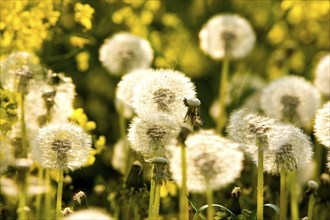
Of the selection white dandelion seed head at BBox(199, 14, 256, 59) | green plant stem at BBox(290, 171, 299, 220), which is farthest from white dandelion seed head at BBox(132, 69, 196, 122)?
white dandelion seed head at BBox(199, 14, 256, 59)

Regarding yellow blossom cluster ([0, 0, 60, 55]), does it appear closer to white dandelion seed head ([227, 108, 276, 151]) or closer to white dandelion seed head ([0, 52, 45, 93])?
Answer: white dandelion seed head ([0, 52, 45, 93])

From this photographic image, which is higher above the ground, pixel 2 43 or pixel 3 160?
pixel 2 43

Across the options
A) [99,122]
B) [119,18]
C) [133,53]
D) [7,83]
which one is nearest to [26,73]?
[7,83]

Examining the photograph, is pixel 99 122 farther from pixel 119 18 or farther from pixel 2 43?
pixel 2 43

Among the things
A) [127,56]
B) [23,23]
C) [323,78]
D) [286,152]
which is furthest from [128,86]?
[323,78]

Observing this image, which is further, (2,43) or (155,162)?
(2,43)

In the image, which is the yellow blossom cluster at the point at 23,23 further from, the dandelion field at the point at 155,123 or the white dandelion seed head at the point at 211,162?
the white dandelion seed head at the point at 211,162

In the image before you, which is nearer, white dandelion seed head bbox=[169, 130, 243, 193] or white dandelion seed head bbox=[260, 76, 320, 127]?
white dandelion seed head bbox=[169, 130, 243, 193]

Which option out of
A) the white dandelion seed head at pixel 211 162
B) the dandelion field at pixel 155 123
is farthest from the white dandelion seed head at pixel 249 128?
the white dandelion seed head at pixel 211 162
